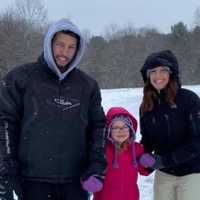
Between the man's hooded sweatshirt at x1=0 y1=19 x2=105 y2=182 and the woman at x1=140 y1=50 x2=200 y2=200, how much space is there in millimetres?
790

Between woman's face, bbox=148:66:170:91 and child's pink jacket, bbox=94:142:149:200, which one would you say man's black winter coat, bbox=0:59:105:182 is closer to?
child's pink jacket, bbox=94:142:149:200

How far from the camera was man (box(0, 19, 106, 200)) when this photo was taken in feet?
11.1

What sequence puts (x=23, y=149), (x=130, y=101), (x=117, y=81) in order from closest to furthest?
(x=23, y=149), (x=130, y=101), (x=117, y=81)

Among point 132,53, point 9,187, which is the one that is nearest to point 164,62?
point 9,187

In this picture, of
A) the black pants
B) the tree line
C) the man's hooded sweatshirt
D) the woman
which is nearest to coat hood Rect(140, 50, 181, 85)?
the woman

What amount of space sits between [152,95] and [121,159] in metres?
0.58

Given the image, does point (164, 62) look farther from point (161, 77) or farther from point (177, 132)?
point (177, 132)

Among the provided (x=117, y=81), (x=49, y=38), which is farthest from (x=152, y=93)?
(x=117, y=81)

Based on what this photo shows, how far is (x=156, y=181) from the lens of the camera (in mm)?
4379

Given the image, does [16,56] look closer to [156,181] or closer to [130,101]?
[130,101]

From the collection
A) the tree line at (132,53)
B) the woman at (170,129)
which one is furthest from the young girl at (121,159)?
the tree line at (132,53)

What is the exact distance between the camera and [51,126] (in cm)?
341

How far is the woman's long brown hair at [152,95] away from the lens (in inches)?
163

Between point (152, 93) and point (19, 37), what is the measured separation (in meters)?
38.0
